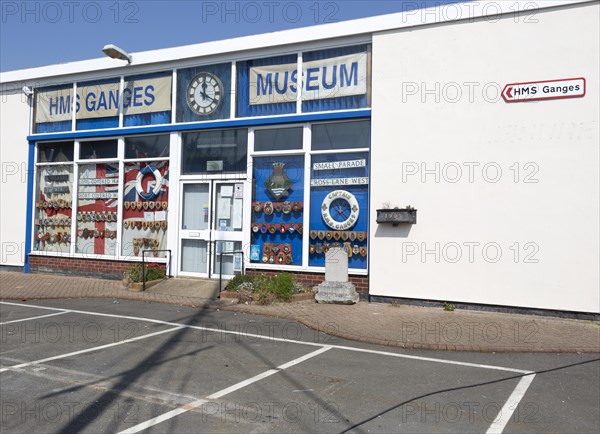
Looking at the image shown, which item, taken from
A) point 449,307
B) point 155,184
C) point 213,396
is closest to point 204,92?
point 155,184

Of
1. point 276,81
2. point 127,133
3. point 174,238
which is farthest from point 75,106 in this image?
point 276,81

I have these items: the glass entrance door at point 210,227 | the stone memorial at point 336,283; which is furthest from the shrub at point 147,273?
the stone memorial at point 336,283

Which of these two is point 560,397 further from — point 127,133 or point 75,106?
point 75,106

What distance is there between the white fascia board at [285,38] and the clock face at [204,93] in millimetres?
501

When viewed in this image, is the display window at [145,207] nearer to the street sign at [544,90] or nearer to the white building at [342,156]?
the white building at [342,156]

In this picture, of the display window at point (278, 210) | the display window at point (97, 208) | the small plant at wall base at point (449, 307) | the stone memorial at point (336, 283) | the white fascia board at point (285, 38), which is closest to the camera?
the white fascia board at point (285, 38)

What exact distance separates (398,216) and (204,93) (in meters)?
5.82

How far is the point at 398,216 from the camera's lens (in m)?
11.1

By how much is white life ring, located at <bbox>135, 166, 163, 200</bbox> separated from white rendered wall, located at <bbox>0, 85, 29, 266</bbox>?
13.0ft

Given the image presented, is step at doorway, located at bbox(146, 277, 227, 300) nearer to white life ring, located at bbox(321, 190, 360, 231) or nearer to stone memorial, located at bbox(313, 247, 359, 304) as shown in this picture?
stone memorial, located at bbox(313, 247, 359, 304)

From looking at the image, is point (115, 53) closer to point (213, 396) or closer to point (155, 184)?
point (155, 184)

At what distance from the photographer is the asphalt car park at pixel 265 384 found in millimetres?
5176

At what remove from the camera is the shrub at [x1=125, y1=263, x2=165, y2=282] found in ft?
43.0

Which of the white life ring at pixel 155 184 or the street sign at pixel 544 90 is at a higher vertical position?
the street sign at pixel 544 90
